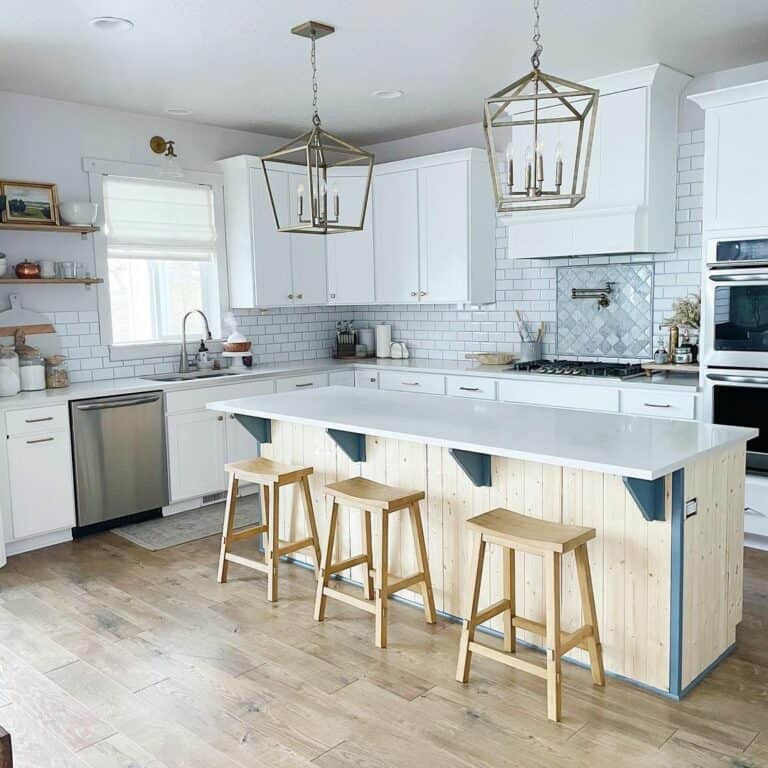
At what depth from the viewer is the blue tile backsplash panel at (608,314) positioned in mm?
5395

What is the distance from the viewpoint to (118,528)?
16.9 feet

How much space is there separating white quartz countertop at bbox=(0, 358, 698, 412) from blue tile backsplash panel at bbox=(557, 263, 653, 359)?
1.64 ft

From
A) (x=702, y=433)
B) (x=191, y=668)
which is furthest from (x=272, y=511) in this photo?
(x=702, y=433)

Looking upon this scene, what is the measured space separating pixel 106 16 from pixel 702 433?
3198mm

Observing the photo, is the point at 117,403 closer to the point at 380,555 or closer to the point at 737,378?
the point at 380,555

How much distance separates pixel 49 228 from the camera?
16.4 ft

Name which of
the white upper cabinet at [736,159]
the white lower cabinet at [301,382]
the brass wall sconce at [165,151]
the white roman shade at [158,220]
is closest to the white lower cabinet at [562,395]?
the white upper cabinet at [736,159]

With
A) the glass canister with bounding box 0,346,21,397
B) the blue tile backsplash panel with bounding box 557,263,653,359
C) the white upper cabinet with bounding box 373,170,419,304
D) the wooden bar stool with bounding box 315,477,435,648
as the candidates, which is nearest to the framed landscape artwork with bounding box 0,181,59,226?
the glass canister with bounding box 0,346,21,397

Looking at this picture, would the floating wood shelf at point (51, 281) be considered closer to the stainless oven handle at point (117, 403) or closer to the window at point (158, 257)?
the window at point (158, 257)

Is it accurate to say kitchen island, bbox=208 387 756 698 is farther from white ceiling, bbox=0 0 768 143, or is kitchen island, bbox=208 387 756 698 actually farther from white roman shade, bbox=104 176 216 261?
white roman shade, bbox=104 176 216 261

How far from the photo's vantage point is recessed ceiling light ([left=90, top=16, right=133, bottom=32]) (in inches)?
146

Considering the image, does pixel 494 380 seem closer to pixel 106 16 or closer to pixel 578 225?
pixel 578 225

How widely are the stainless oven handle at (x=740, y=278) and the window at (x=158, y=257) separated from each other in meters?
3.59

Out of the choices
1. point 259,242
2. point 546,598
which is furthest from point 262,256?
point 546,598
